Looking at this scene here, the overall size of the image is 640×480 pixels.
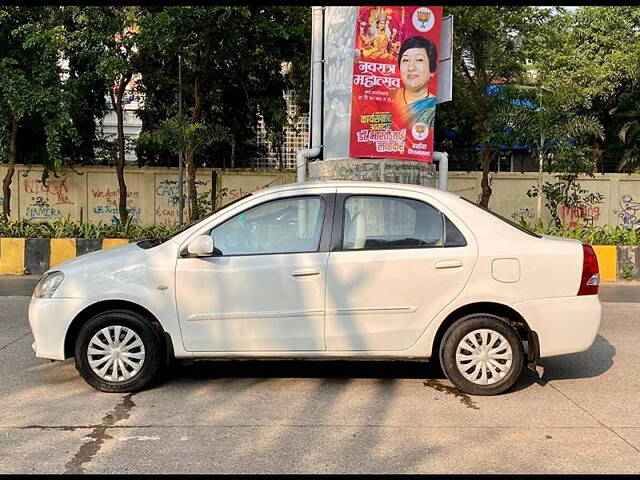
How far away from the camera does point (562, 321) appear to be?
5062mm

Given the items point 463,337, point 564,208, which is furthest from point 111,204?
point 463,337

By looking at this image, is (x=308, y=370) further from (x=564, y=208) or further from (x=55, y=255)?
(x=564, y=208)

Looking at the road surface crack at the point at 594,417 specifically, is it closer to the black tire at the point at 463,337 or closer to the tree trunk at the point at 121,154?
the black tire at the point at 463,337

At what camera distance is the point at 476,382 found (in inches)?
201

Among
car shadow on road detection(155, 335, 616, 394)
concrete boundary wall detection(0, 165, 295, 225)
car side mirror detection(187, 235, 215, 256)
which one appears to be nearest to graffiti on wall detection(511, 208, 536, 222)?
Result: concrete boundary wall detection(0, 165, 295, 225)

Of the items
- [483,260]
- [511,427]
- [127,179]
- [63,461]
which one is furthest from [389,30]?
[127,179]

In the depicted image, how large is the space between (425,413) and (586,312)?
5.05ft

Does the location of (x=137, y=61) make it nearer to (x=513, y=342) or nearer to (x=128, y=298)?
(x=128, y=298)

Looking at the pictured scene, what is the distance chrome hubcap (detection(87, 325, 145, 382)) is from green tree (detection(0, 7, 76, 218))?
7804mm

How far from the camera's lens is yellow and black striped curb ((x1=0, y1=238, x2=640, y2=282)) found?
1118cm

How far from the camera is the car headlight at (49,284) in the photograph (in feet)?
16.8

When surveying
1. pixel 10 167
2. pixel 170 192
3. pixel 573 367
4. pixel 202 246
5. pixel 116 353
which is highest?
pixel 10 167

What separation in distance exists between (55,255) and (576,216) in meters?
13.1

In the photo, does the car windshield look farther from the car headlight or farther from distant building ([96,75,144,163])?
distant building ([96,75,144,163])
